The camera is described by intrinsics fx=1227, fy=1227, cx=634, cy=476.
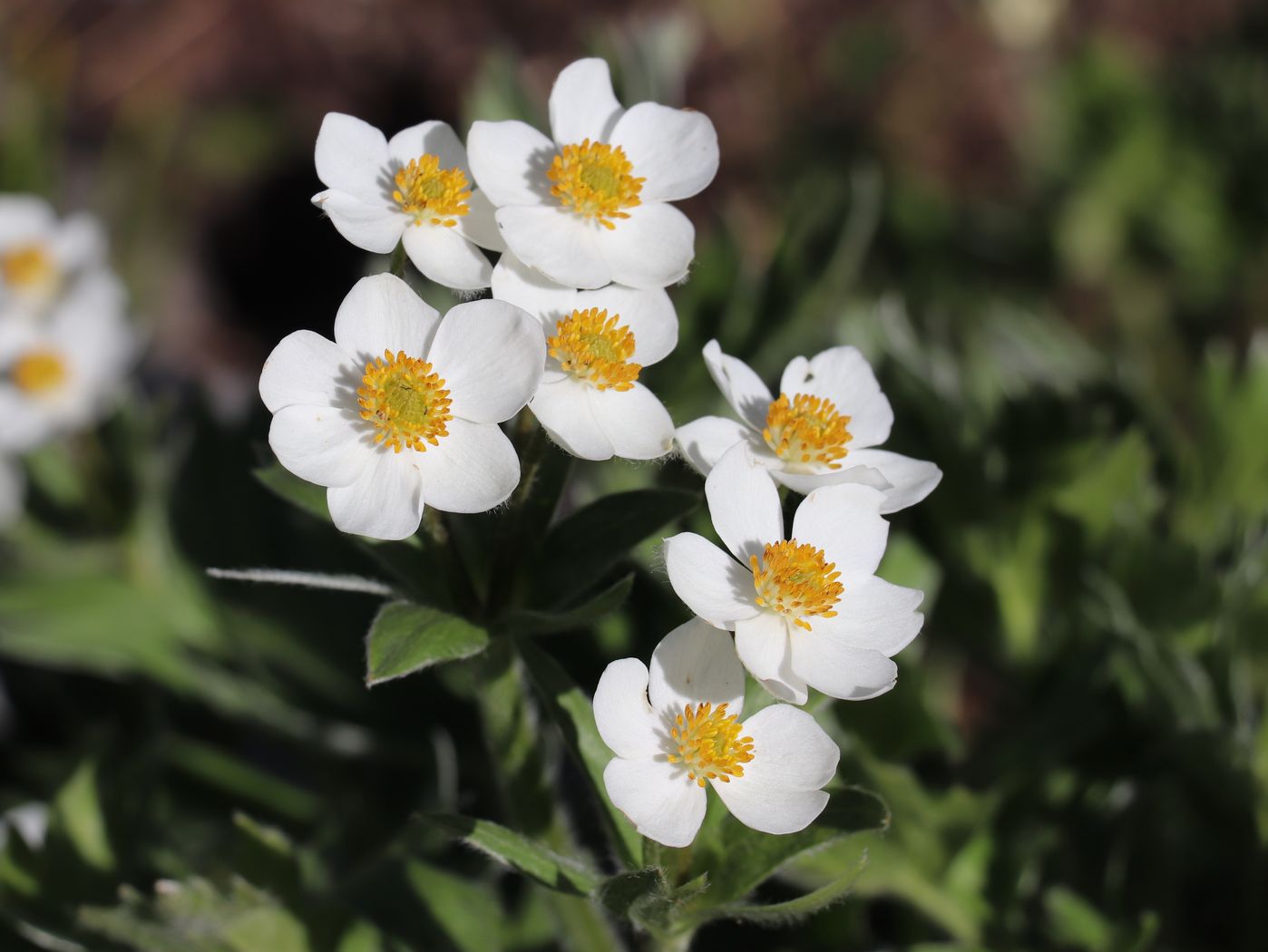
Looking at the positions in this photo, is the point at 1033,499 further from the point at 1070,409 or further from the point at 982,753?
the point at 982,753

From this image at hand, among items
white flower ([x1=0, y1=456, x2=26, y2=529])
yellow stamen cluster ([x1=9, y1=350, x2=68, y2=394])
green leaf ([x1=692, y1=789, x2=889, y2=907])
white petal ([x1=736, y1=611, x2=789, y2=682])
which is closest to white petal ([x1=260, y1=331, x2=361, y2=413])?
white petal ([x1=736, y1=611, x2=789, y2=682])

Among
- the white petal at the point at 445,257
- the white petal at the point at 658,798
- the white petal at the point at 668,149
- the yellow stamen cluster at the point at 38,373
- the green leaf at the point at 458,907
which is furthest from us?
the yellow stamen cluster at the point at 38,373

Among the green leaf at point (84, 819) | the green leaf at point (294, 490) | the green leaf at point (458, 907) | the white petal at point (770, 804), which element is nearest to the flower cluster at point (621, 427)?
the white petal at point (770, 804)

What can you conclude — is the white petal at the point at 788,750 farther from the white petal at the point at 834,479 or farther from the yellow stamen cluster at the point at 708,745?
the white petal at the point at 834,479

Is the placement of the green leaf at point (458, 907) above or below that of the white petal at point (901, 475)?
below

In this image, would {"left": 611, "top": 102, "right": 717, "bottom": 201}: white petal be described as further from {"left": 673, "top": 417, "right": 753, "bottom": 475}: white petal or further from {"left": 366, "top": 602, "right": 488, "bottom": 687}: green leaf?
{"left": 366, "top": 602, "right": 488, "bottom": 687}: green leaf

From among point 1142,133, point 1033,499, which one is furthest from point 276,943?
point 1142,133

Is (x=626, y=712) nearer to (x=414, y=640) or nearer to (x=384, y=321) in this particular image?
(x=414, y=640)
